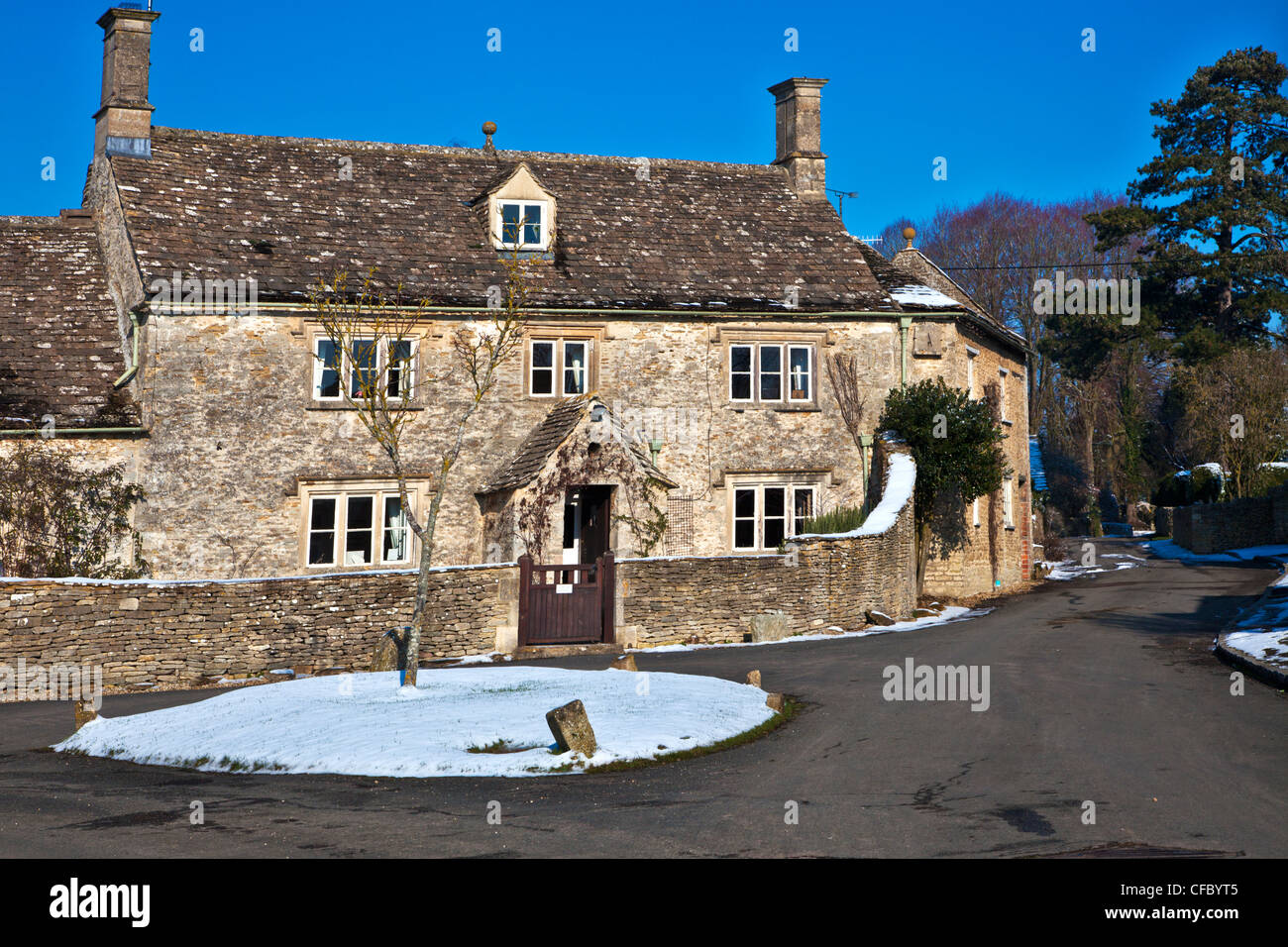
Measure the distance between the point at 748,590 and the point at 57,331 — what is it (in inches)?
578

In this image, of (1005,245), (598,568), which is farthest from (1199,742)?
(1005,245)

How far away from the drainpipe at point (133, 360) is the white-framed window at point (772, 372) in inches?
473

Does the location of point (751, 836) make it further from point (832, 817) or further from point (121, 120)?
point (121, 120)

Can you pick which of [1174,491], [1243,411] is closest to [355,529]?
[1243,411]

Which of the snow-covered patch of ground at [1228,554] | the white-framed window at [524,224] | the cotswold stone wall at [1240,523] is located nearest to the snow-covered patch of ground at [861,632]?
the white-framed window at [524,224]

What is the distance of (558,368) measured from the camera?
25.4 m

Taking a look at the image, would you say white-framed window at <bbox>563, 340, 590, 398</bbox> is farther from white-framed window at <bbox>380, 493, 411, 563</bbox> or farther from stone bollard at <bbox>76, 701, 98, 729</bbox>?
stone bollard at <bbox>76, 701, 98, 729</bbox>

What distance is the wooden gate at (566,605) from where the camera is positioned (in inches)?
805

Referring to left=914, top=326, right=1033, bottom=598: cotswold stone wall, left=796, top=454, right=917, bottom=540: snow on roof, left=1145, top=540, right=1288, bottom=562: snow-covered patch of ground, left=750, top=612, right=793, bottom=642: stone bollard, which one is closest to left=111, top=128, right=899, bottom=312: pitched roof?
left=914, top=326, right=1033, bottom=598: cotswold stone wall

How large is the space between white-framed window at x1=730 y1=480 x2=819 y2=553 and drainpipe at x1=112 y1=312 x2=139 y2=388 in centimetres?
1230

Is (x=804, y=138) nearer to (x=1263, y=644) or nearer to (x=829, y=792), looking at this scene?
(x=1263, y=644)

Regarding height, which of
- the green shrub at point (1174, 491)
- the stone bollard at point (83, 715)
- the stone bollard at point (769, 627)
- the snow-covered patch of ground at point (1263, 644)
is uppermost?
the green shrub at point (1174, 491)

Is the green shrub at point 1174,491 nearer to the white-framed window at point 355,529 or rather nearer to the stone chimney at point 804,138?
the stone chimney at point 804,138

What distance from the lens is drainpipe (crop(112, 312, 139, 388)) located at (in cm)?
2290
